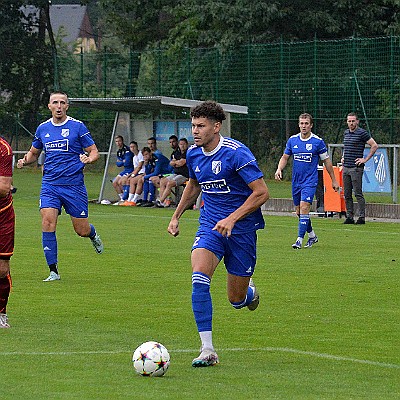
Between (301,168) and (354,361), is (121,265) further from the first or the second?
(354,361)

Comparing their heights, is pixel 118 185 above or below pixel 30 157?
below

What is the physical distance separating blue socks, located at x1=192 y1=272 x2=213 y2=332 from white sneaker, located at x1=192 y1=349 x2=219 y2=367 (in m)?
0.17

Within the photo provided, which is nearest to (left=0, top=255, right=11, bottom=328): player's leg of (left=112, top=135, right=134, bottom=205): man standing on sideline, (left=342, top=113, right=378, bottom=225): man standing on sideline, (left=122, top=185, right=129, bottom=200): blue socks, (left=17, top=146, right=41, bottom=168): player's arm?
(left=17, top=146, right=41, bottom=168): player's arm

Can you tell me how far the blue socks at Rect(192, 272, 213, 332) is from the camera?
816 centimetres

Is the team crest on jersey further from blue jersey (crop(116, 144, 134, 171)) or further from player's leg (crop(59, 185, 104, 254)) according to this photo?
blue jersey (crop(116, 144, 134, 171))

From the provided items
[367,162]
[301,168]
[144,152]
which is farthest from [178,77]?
[301,168]

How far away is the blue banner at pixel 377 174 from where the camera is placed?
24969 millimetres

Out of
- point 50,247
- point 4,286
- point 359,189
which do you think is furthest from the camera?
point 359,189

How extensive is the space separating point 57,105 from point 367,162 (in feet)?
41.9

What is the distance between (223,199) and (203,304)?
3.05 ft

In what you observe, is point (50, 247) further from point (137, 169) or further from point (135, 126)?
point (135, 126)

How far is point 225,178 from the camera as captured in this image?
28.5ft

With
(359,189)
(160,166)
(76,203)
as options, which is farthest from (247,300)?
(160,166)

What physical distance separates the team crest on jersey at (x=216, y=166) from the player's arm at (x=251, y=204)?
258 millimetres
